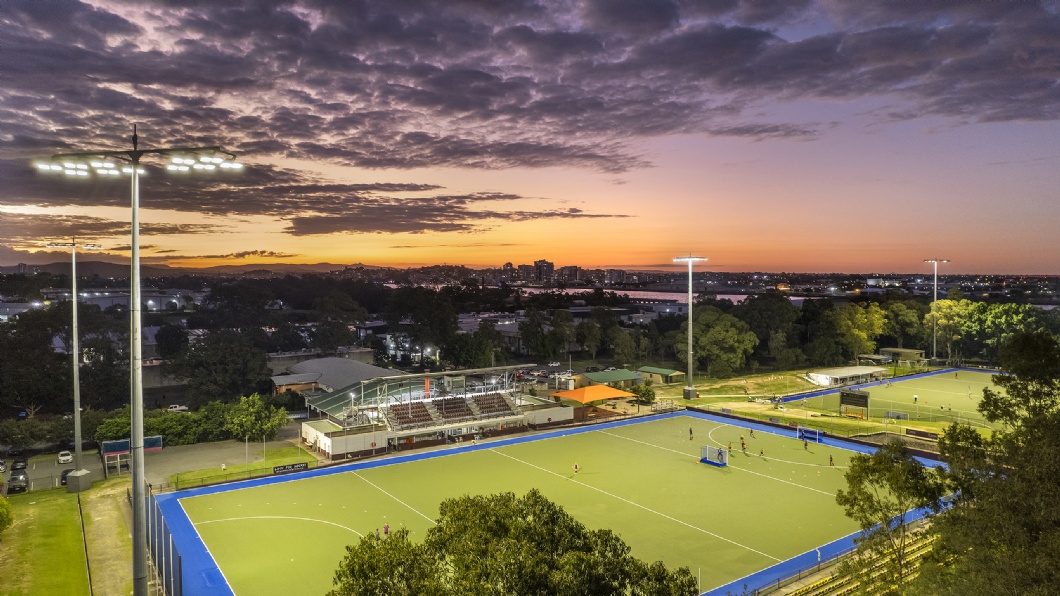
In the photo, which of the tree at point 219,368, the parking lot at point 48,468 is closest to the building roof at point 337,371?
the tree at point 219,368

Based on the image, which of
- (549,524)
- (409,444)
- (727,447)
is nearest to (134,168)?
(549,524)

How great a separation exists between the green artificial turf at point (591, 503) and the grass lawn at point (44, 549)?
4593 millimetres

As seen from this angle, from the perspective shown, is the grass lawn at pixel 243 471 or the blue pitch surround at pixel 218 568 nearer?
the blue pitch surround at pixel 218 568

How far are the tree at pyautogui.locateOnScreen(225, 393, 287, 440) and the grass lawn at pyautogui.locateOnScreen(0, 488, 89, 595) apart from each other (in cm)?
1085

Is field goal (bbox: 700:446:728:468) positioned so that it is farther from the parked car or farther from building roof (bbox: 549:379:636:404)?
the parked car

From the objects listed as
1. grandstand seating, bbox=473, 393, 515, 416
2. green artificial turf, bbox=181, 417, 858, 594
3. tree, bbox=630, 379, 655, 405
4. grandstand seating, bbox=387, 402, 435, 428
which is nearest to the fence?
green artificial turf, bbox=181, 417, 858, 594

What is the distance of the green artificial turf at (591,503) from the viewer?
24.7 metres

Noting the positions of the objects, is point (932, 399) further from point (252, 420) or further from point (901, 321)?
point (252, 420)

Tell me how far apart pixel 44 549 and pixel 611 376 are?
4475 cm

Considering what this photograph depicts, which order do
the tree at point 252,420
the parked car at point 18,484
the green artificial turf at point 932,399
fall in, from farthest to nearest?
1. the green artificial turf at point 932,399
2. the tree at point 252,420
3. the parked car at point 18,484

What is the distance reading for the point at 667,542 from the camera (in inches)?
1032

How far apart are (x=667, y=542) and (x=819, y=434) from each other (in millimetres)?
23470

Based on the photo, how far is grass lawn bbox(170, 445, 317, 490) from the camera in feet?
110

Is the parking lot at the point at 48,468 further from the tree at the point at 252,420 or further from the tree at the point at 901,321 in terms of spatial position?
the tree at the point at 901,321
